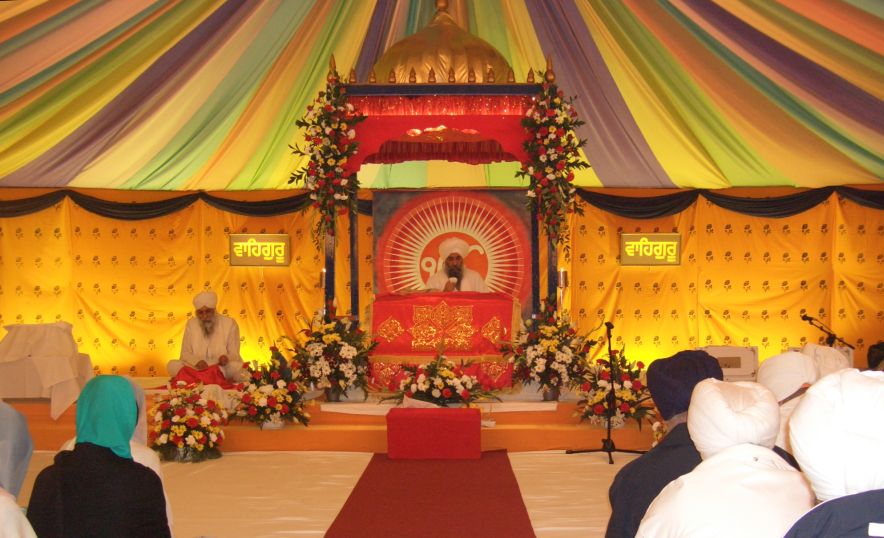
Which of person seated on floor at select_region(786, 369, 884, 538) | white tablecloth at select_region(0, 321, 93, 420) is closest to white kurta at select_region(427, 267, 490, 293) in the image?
white tablecloth at select_region(0, 321, 93, 420)

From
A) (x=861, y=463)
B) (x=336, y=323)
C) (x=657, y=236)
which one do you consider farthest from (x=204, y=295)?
(x=861, y=463)

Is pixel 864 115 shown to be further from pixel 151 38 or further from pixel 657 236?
pixel 151 38

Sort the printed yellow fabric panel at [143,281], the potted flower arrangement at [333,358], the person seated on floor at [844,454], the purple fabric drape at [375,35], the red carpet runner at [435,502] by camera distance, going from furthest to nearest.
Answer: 1. the printed yellow fabric panel at [143,281]
2. the purple fabric drape at [375,35]
3. the potted flower arrangement at [333,358]
4. the red carpet runner at [435,502]
5. the person seated on floor at [844,454]

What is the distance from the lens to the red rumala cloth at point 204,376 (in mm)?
7496

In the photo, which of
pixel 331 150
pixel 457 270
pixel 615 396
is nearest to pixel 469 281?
pixel 457 270

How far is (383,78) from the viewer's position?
8.20 m

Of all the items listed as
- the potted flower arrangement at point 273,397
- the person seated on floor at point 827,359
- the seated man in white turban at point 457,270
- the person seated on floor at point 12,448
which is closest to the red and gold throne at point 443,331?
the potted flower arrangement at point 273,397

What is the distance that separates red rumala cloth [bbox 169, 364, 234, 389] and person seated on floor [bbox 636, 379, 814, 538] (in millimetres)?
5756

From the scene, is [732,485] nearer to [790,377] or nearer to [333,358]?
[790,377]

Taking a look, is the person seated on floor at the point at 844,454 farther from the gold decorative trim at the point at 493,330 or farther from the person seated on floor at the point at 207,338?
the person seated on floor at the point at 207,338

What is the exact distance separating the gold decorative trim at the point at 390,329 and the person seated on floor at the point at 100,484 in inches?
206

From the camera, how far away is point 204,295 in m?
8.37

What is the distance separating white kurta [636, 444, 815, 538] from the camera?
2143 mm

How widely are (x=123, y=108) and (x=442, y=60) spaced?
3528mm
